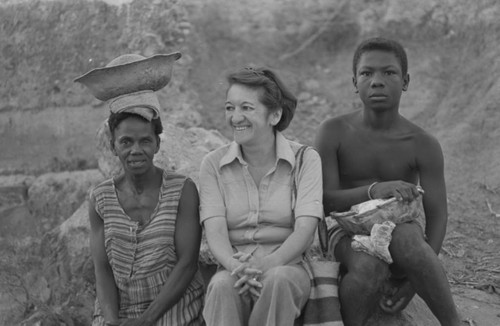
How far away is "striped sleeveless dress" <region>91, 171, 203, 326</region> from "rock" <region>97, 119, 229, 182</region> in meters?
1.08

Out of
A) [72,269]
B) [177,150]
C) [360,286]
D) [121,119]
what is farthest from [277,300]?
[72,269]

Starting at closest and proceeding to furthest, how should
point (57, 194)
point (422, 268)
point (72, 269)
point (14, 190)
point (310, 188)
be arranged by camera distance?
1. point (422, 268)
2. point (310, 188)
3. point (72, 269)
4. point (57, 194)
5. point (14, 190)

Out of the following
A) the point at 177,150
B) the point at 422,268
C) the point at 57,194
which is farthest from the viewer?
the point at 57,194

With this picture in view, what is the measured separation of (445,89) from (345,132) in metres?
2.98

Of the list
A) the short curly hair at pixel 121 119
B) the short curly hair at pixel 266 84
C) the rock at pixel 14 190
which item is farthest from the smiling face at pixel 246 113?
the rock at pixel 14 190

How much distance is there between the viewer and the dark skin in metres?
3.33

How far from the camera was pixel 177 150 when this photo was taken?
473cm

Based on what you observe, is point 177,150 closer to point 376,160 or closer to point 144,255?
point 144,255

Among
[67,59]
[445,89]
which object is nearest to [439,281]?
[445,89]

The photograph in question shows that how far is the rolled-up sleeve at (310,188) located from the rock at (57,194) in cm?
308

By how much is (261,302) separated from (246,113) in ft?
2.78

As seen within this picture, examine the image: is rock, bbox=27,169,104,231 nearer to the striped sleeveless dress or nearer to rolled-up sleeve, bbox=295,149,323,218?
the striped sleeveless dress

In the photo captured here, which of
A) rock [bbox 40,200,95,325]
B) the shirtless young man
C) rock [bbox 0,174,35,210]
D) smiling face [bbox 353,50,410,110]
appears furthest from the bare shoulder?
rock [bbox 0,174,35,210]

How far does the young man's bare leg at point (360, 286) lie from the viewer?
3.22 metres
